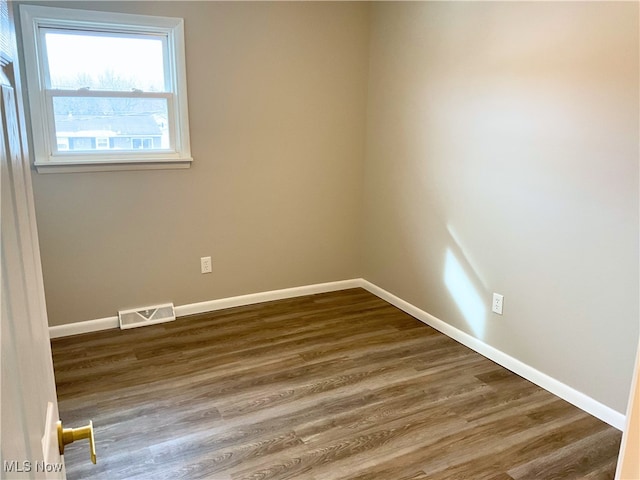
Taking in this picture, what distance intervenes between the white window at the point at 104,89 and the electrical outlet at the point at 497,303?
217cm

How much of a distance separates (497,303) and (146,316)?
2.33 meters

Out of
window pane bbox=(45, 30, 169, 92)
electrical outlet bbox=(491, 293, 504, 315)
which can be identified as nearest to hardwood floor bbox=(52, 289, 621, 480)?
electrical outlet bbox=(491, 293, 504, 315)

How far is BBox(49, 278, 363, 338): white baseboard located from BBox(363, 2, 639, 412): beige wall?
66 cm

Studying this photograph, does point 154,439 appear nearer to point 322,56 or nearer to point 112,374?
point 112,374

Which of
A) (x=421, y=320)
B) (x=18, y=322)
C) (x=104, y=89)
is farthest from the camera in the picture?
(x=421, y=320)

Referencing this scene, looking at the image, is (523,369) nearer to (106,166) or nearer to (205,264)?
(205,264)

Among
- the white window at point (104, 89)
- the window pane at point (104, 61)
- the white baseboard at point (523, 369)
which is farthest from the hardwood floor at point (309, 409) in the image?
the window pane at point (104, 61)

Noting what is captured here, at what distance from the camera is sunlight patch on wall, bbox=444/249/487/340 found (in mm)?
2932

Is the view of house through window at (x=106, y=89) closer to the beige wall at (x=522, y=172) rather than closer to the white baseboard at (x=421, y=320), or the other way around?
the white baseboard at (x=421, y=320)

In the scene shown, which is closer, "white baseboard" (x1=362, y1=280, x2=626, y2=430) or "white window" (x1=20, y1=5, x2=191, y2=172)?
"white baseboard" (x1=362, y1=280, x2=626, y2=430)

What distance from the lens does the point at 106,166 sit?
9.90ft

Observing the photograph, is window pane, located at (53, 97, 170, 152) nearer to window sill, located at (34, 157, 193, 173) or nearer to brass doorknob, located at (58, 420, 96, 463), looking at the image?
window sill, located at (34, 157, 193, 173)

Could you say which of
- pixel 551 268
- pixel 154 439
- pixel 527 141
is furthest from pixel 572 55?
pixel 154 439

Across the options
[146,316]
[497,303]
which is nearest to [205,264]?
[146,316]
